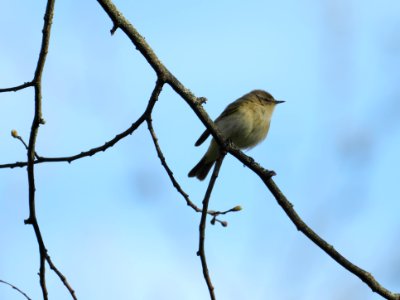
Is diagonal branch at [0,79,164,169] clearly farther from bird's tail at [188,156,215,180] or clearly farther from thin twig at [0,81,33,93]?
bird's tail at [188,156,215,180]

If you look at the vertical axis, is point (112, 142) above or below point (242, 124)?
below

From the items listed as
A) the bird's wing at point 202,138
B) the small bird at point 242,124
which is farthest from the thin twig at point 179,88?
the bird's wing at point 202,138

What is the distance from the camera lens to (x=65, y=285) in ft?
13.9

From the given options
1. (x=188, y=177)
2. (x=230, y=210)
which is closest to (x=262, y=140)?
(x=188, y=177)

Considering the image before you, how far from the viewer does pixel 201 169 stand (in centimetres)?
970

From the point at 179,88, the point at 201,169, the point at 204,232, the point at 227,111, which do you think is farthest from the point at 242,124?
the point at 204,232

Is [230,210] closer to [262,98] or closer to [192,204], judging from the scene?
[192,204]

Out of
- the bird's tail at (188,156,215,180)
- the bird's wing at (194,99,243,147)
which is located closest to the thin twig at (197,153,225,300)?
the bird's wing at (194,99,243,147)

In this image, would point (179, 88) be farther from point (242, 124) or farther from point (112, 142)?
point (242, 124)

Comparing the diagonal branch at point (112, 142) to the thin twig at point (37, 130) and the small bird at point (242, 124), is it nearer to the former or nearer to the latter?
the thin twig at point (37, 130)

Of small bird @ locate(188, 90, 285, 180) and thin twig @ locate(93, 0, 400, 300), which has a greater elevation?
small bird @ locate(188, 90, 285, 180)

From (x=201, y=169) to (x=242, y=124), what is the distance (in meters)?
1.23

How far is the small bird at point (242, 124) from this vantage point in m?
8.88

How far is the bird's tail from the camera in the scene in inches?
381
